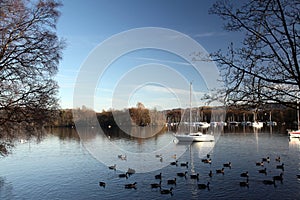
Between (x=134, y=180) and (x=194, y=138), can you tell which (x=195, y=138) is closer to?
(x=194, y=138)

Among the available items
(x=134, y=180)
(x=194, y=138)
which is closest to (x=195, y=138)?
(x=194, y=138)

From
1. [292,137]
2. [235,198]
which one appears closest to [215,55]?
[235,198]

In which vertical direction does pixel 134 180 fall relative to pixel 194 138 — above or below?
below

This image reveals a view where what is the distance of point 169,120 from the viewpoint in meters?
112

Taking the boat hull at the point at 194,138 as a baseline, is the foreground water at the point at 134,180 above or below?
below

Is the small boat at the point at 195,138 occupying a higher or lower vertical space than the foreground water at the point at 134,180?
higher

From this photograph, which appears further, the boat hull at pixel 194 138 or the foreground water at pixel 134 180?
the boat hull at pixel 194 138

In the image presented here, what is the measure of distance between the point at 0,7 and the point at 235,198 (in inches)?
591

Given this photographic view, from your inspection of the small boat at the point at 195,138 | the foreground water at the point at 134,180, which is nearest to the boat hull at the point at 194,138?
the small boat at the point at 195,138

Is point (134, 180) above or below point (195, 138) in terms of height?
below

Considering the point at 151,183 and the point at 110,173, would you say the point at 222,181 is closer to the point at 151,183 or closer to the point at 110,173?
the point at 151,183

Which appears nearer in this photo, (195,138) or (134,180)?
(134,180)

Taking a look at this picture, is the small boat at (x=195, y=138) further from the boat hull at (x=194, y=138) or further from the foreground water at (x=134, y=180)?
the foreground water at (x=134, y=180)

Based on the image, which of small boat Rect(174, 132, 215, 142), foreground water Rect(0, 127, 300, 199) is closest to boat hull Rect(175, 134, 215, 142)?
small boat Rect(174, 132, 215, 142)
